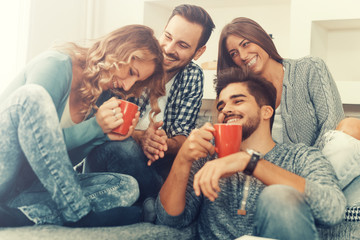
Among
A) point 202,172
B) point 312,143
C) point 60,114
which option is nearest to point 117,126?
point 60,114

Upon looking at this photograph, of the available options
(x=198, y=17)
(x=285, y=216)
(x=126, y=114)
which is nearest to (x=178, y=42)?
(x=198, y=17)

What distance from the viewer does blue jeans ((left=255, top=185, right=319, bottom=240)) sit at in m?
0.74

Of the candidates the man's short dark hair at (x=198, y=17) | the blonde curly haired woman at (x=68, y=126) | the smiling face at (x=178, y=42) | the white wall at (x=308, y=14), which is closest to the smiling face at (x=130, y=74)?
the blonde curly haired woman at (x=68, y=126)

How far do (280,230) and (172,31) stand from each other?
647 millimetres

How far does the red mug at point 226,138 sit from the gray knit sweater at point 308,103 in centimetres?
33

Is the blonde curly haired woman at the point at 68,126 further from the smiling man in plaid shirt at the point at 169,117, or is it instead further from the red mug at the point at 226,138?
the red mug at the point at 226,138

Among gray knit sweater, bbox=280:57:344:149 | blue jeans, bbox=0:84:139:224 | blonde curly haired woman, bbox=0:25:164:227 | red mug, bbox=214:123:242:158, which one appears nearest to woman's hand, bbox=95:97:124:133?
blonde curly haired woman, bbox=0:25:164:227

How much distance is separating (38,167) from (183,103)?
461 mm

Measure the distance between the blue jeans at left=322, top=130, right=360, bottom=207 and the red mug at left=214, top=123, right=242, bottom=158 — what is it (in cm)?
24

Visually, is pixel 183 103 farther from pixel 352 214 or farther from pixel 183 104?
pixel 352 214

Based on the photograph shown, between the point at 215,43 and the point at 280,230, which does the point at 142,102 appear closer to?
the point at 215,43

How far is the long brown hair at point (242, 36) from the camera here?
3.93 ft

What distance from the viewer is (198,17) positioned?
120cm

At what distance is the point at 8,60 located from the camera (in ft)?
4.01
